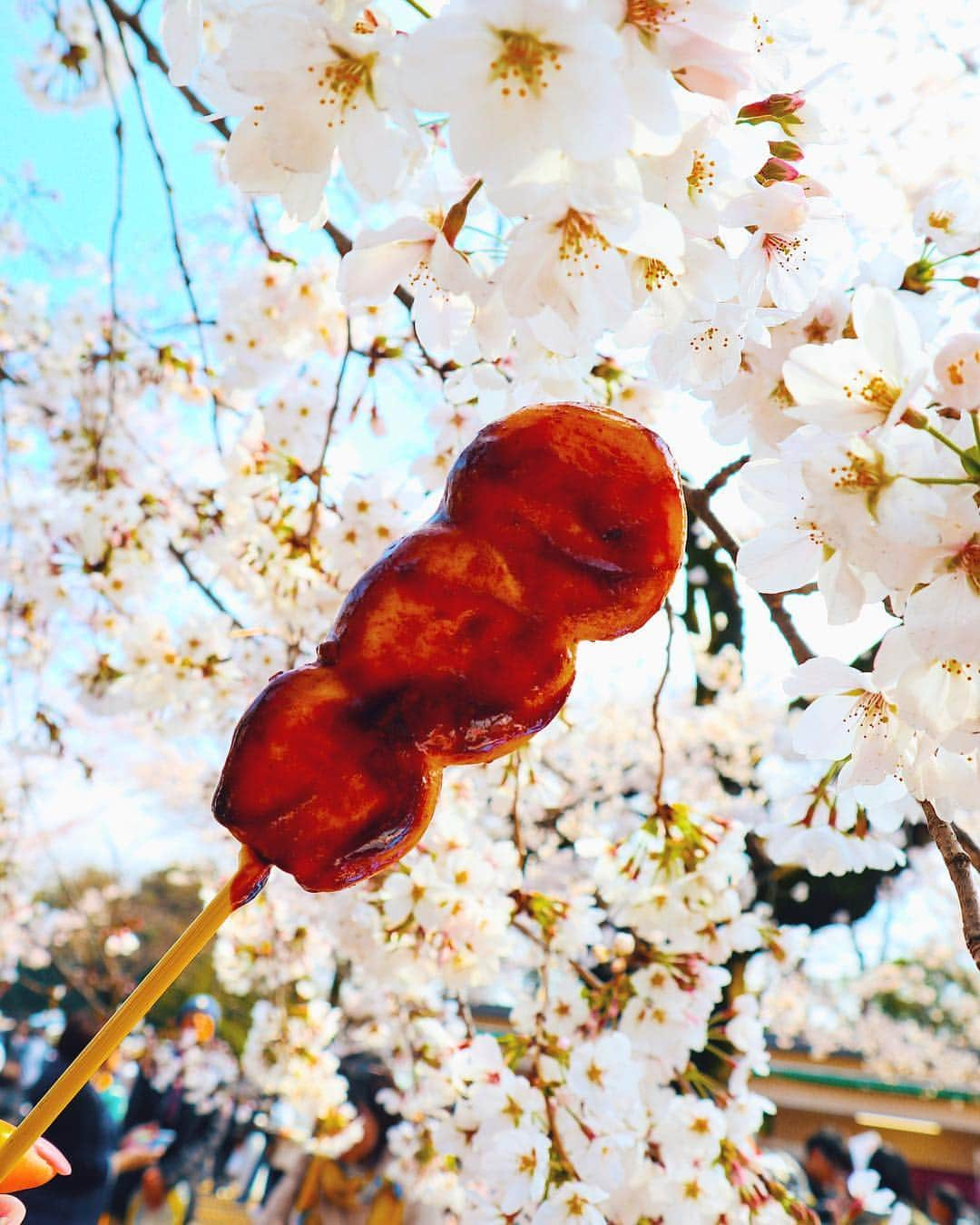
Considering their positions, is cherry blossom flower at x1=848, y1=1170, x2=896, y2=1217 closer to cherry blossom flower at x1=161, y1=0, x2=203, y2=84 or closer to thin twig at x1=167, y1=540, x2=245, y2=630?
thin twig at x1=167, y1=540, x2=245, y2=630

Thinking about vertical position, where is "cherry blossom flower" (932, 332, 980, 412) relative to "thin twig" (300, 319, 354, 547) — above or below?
below

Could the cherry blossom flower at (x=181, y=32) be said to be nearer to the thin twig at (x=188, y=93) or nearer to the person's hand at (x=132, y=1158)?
the thin twig at (x=188, y=93)

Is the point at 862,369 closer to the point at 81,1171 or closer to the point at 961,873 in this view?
the point at 961,873

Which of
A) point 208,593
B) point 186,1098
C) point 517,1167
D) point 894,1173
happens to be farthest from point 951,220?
point 186,1098

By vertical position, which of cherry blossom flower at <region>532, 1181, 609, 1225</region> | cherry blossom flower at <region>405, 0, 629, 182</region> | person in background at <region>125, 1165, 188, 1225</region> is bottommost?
person in background at <region>125, 1165, 188, 1225</region>

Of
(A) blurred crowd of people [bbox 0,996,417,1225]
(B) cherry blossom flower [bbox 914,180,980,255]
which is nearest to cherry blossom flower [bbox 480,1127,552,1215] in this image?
(B) cherry blossom flower [bbox 914,180,980,255]

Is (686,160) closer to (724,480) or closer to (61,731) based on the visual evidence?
(724,480)

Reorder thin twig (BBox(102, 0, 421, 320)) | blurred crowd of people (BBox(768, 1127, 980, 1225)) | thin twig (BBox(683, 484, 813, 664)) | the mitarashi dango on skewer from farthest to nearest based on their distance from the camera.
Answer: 1. blurred crowd of people (BBox(768, 1127, 980, 1225))
2. thin twig (BBox(102, 0, 421, 320))
3. thin twig (BBox(683, 484, 813, 664))
4. the mitarashi dango on skewer

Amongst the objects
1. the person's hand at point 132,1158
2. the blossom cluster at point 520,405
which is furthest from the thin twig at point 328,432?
the person's hand at point 132,1158
